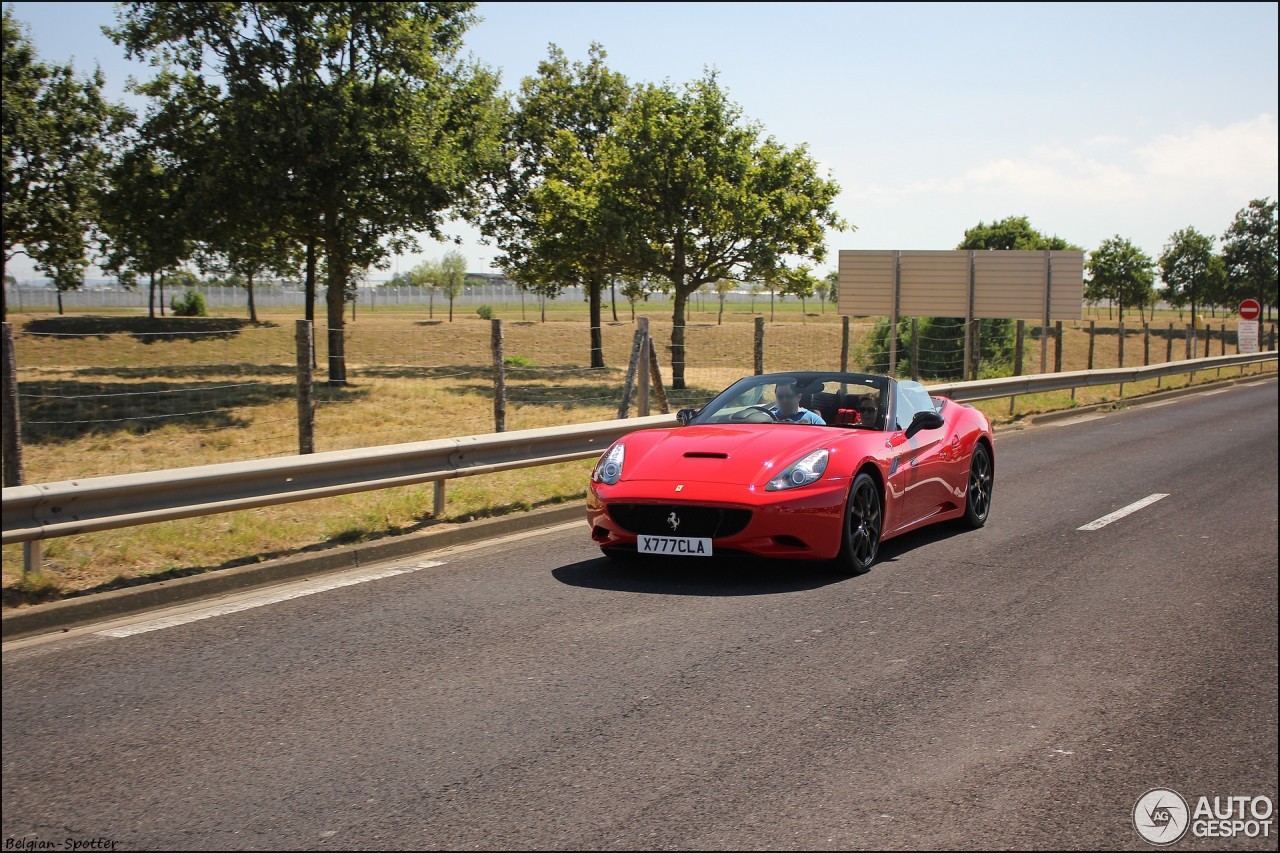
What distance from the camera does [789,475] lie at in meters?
7.55

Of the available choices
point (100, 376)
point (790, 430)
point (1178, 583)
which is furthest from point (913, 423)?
point (100, 376)

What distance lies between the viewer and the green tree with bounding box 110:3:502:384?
26406 mm

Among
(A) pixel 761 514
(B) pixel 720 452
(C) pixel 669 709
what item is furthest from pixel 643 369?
(C) pixel 669 709

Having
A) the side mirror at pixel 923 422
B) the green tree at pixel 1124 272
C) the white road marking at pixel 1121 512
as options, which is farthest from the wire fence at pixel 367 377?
the green tree at pixel 1124 272

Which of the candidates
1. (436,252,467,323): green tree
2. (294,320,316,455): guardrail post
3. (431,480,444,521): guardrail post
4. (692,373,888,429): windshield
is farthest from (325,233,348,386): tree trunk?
(436,252,467,323): green tree

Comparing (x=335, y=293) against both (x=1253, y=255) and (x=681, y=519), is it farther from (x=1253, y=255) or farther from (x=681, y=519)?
(x=1253, y=255)

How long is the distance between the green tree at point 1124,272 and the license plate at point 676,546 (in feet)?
238

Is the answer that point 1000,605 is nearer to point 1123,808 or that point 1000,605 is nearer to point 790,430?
point 790,430

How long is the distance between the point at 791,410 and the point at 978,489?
7.16 feet

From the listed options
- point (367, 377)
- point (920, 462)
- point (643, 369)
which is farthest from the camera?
point (367, 377)

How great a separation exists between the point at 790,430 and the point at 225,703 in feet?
14.7

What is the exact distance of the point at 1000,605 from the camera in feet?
22.7

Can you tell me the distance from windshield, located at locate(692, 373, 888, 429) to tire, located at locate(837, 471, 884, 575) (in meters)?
0.72

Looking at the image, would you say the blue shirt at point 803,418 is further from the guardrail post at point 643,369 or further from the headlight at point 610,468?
the guardrail post at point 643,369
